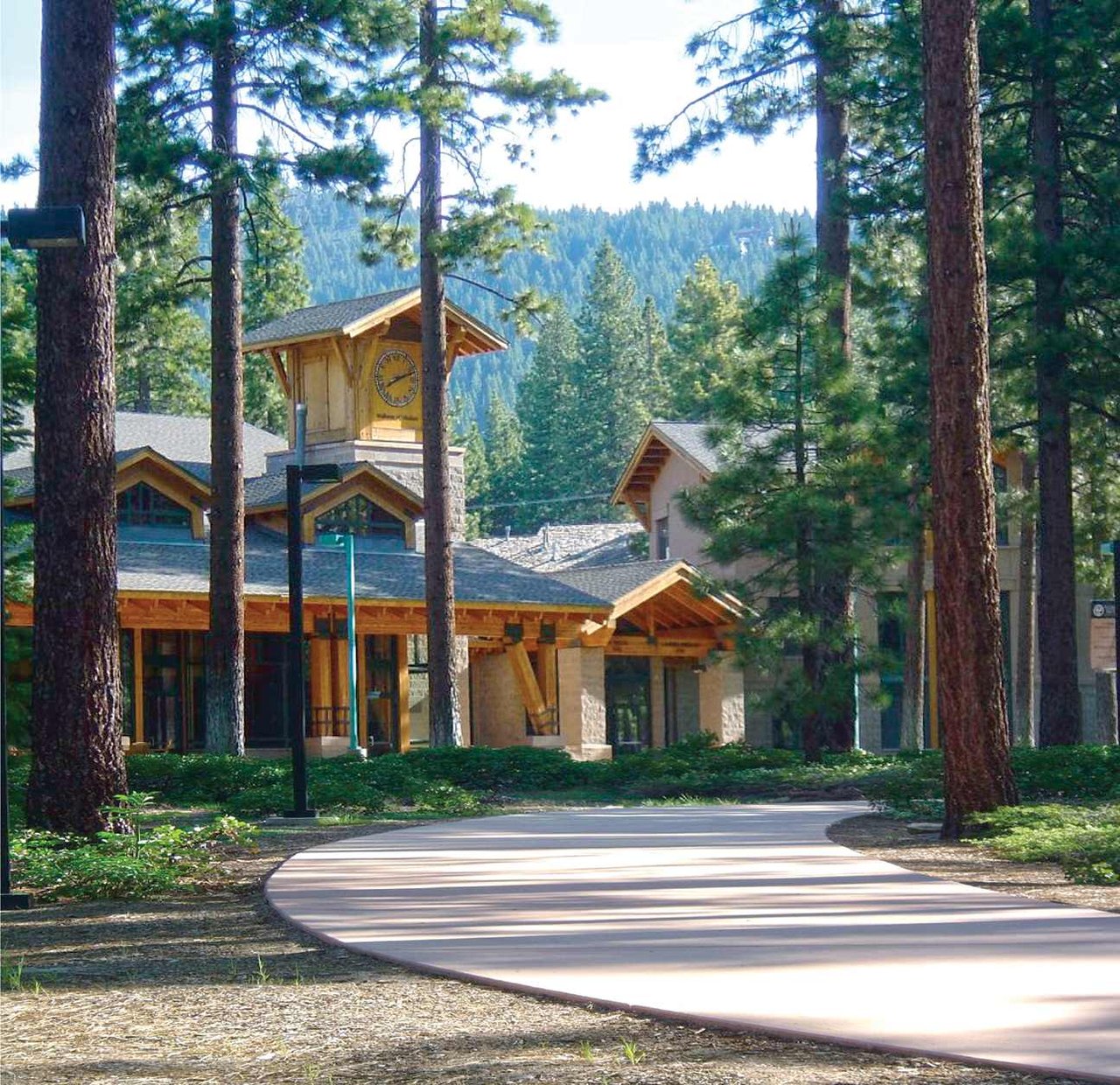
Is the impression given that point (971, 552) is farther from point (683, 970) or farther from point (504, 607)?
point (504, 607)

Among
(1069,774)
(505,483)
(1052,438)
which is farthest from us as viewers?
(505,483)

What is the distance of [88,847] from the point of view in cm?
1134

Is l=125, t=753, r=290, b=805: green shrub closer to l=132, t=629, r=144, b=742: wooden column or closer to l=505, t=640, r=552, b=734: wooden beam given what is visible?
l=132, t=629, r=144, b=742: wooden column

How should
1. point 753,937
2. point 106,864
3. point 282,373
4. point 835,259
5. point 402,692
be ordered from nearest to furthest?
point 753,937 < point 106,864 < point 835,259 < point 402,692 < point 282,373

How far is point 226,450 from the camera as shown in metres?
24.1

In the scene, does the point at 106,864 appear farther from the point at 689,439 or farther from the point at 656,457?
the point at 656,457

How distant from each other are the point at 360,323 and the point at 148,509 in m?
6.19

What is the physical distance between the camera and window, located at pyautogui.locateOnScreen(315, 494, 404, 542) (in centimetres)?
3556

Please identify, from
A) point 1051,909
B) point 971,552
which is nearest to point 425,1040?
point 1051,909

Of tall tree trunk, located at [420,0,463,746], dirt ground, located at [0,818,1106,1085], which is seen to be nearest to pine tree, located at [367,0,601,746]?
tall tree trunk, located at [420,0,463,746]

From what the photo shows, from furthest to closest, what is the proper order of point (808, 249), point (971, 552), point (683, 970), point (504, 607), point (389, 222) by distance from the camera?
point (504, 607)
point (389, 222)
point (808, 249)
point (971, 552)
point (683, 970)

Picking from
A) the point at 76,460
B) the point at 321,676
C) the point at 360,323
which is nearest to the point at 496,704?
the point at 321,676

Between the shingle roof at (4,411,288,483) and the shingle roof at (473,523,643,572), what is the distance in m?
12.2

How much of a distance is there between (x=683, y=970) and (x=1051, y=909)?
8.66 ft
